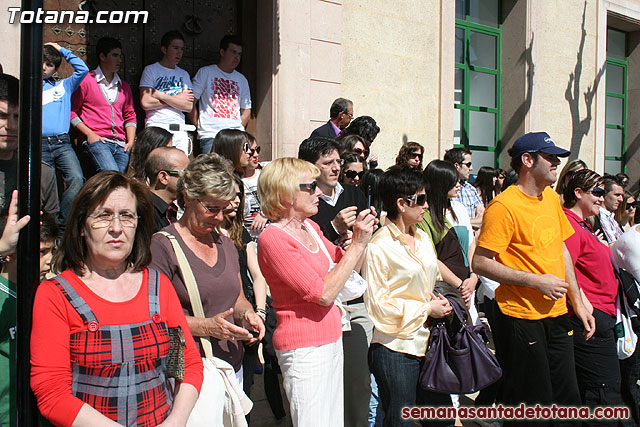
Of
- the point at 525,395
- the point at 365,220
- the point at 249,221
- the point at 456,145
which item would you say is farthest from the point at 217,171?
the point at 456,145

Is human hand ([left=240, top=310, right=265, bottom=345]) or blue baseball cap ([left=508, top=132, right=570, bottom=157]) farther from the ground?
blue baseball cap ([left=508, top=132, right=570, bottom=157])

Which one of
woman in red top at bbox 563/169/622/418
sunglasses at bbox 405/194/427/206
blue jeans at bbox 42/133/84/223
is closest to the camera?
sunglasses at bbox 405/194/427/206

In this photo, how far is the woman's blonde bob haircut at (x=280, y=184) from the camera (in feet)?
10.9

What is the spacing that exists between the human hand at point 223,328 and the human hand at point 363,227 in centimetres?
82

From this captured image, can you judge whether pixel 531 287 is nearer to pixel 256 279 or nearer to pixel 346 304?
pixel 346 304

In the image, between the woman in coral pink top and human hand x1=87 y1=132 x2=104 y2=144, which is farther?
human hand x1=87 y1=132 x2=104 y2=144

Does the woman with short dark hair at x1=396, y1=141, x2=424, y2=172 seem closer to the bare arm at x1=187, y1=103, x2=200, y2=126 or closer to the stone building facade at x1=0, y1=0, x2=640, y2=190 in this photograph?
the stone building facade at x1=0, y1=0, x2=640, y2=190

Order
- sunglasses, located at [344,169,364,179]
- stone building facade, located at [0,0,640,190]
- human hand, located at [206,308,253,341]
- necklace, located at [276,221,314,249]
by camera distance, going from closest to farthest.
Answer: human hand, located at [206,308,253,341] < necklace, located at [276,221,314,249] < sunglasses, located at [344,169,364,179] < stone building facade, located at [0,0,640,190]

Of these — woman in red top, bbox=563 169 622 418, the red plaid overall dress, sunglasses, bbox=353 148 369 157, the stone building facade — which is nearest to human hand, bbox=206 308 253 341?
the red plaid overall dress

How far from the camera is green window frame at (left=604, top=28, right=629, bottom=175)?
45.1ft

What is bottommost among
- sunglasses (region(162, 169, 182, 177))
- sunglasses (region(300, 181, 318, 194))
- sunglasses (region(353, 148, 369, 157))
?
sunglasses (region(300, 181, 318, 194))

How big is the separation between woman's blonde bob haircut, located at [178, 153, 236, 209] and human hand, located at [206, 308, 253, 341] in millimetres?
624

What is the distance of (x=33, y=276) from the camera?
6.68 ft

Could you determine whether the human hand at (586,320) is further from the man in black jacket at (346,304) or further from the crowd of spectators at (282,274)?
the man in black jacket at (346,304)
